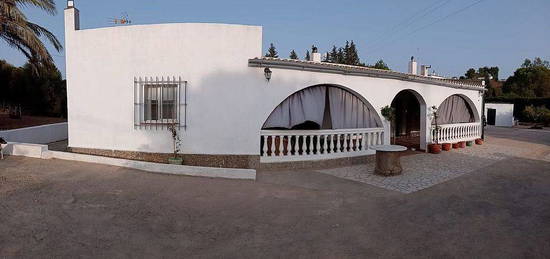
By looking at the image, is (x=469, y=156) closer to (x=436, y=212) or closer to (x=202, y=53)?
(x=436, y=212)

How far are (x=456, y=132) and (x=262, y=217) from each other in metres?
11.2

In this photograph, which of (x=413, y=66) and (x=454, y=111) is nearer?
(x=454, y=111)

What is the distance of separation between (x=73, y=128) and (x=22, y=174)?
8.19 ft

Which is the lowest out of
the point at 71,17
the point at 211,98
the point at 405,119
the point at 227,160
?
the point at 227,160

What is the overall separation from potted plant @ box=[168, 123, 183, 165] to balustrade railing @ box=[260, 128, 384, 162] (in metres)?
2.09

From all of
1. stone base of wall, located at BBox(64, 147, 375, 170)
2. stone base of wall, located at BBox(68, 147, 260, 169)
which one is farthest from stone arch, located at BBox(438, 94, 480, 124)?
stone base of wall, located at BBox(68, 147, 260, 169)

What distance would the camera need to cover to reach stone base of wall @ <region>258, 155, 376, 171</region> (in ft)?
26.7

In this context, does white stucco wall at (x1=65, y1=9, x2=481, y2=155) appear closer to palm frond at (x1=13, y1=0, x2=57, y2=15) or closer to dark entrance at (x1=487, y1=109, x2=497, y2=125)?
palm frond at (x1=13, y1=0, x2=57, y2=15)

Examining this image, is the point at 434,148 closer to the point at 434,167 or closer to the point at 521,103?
the point at 434,167

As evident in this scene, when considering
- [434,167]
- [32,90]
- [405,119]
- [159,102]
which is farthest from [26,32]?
[405,119]

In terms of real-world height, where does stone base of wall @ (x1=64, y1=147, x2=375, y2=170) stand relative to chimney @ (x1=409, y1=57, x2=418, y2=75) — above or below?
below

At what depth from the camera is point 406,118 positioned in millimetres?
15094

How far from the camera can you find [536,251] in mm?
3729

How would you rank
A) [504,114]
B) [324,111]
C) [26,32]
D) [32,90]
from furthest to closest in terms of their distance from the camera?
[504,114] < [32,90] < [26,32] < [324,111]
